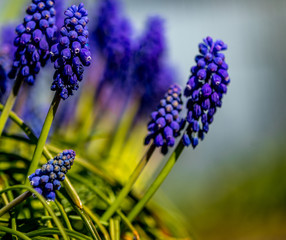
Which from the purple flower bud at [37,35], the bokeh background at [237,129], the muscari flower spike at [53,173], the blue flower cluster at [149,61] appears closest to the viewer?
the muscari flower spike at [53,173]

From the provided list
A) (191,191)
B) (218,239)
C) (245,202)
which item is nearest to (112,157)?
(218,239)

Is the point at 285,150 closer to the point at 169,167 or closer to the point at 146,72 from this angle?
the point at 146,72

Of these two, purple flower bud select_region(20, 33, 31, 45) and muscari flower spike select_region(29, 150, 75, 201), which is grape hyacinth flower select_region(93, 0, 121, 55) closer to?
purple flower bud select_region(20, 33, 31, 45)

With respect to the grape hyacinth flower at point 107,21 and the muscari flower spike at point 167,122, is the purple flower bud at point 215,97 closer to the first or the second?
the muscari flower spike at point 167,122

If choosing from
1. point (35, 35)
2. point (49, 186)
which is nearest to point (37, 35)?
point (35, 35)

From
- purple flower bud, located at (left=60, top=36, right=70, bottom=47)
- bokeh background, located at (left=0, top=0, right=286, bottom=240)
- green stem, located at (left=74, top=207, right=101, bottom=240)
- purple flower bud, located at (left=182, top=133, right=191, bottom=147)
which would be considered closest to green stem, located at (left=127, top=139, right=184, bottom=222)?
purple flower bud, located at (left=182, top=133, right=191, bottom=147)

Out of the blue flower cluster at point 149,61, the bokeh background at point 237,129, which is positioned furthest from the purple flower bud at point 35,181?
the bokeh background at point 237,129
